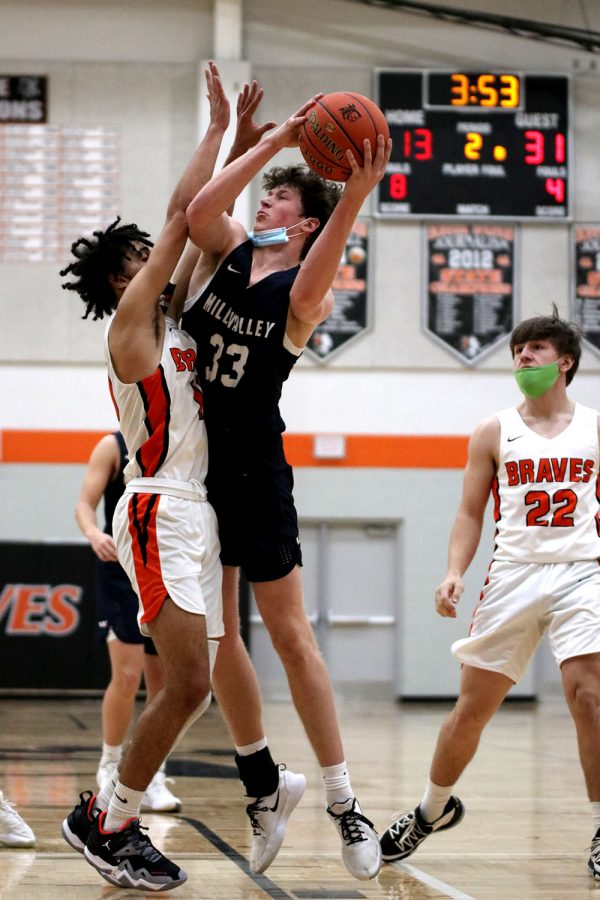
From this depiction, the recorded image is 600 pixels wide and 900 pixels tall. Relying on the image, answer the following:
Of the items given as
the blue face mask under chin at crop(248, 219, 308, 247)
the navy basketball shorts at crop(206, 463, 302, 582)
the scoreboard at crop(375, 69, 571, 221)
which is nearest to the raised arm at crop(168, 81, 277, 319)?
the blue face mask under chin at crop(248, 219, 308, 247)

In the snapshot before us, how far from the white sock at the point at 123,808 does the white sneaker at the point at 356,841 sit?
64 centimetres

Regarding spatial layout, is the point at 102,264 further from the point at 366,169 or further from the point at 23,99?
the point at 23,99

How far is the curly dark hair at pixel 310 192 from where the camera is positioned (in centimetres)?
403

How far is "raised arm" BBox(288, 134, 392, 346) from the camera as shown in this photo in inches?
143

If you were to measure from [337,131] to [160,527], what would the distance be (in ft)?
4.37

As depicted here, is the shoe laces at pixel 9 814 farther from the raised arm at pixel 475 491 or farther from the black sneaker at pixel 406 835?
the raised arm at pixel 475 491

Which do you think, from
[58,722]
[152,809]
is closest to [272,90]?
[58,722]

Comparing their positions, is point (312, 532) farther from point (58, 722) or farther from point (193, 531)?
point (193, 531)

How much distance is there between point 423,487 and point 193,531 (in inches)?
372

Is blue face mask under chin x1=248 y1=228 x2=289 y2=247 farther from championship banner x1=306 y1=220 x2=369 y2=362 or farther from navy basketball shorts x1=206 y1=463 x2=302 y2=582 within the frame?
championship banner x1=306 y1=220 x2=369 y2=362

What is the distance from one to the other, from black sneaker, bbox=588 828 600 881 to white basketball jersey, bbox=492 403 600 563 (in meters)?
0.96

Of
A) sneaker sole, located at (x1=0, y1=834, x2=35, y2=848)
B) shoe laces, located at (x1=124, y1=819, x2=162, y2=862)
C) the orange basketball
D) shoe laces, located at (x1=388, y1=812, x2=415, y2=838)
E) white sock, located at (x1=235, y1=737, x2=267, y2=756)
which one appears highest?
the orange basketball

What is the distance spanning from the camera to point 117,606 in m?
5.70

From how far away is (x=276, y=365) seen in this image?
3883mm
